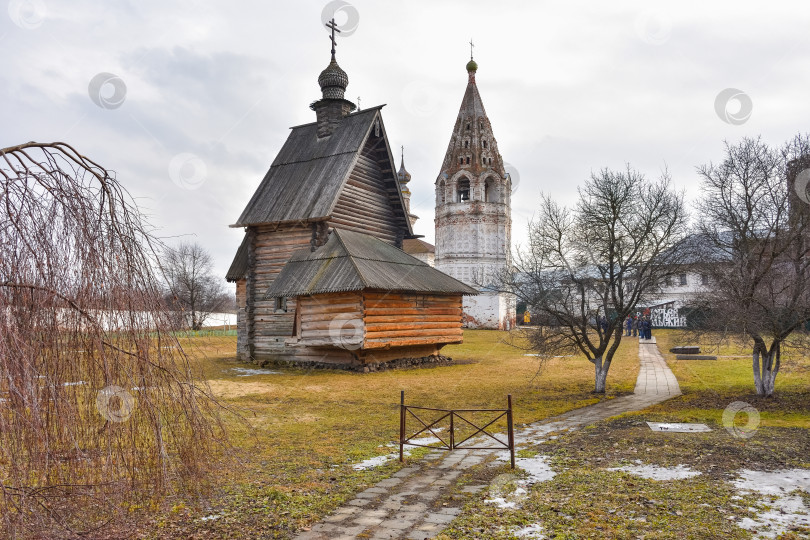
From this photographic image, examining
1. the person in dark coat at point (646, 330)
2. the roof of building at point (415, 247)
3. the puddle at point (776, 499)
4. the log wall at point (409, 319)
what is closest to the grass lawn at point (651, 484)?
the puddle at point (776, 499)

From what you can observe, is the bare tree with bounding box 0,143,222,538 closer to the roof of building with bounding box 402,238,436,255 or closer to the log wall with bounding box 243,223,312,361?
the log wall with bounding box 243,223,312,361

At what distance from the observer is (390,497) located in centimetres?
690

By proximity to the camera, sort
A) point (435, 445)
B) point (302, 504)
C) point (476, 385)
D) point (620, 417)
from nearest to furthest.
A: point (302, 504)
point (435, 445)
point (620, 417)
point (476, 385)

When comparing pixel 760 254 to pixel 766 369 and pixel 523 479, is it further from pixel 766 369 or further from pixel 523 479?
pixel 523 479

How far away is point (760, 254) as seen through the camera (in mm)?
12531

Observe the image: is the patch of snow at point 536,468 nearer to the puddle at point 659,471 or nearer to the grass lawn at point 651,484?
the grass lawn at point 651,484

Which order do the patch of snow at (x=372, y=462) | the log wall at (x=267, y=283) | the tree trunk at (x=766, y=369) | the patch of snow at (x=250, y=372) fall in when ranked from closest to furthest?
1. the patch of snow at (x=372, y=462)
2. the tree trunk at (x=766, y=369)
3. the patch of snow at (x=250, y=372)
4. the log wall at (x=267, y=283)

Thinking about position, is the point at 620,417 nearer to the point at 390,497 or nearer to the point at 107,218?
the point at 390,497

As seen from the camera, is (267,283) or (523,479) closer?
(523,479)

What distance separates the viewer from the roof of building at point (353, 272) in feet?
63.0

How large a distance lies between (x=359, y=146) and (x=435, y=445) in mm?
16470

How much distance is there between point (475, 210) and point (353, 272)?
34.9 m

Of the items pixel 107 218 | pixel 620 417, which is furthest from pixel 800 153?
pixel 107 218

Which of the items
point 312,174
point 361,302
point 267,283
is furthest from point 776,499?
point 312,174
